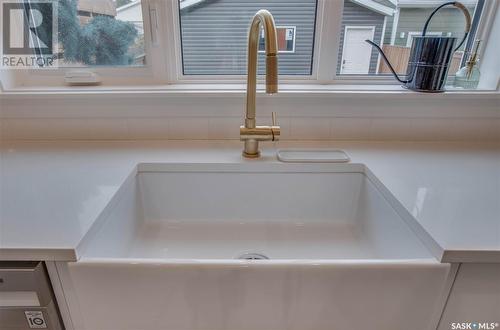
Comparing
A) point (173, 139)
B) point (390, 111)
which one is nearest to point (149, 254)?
point (173, 139)

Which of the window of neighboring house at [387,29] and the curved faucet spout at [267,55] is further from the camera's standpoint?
the window of neighboring house at [387,29]

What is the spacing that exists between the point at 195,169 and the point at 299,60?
0.53 metres

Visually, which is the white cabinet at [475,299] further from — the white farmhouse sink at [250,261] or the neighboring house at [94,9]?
the neighboring house at [94,9]

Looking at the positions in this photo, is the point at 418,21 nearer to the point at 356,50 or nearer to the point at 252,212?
the point at 356,50

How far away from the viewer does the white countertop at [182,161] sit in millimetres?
521

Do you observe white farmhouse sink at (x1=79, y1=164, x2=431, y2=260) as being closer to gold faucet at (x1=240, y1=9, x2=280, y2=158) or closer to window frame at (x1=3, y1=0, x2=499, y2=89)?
gold faucet at (x1=240, y1=9, x2=280, y2=158)

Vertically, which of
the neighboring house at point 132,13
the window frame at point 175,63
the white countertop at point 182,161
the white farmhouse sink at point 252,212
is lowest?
the white farmhouse sink at point 252,212

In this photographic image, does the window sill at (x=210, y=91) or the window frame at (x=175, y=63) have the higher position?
the window frame at (x=175, y=63)

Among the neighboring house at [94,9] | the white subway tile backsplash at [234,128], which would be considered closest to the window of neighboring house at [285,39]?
the white subway tile backsplash at [234,128]

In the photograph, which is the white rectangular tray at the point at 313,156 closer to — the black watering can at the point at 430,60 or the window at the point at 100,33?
the black watering can at the point at 430,60

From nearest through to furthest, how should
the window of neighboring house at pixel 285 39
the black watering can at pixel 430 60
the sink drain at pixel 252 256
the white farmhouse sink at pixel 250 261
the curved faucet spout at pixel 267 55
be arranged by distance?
the white farmhouse sink at pixel 250 261 → the curved faucet spout at pixel 267 55 → the sink drain at pixel 252 256 → the black watering can at pixel 430 60 → the window of neighboring house at pixel 285 39

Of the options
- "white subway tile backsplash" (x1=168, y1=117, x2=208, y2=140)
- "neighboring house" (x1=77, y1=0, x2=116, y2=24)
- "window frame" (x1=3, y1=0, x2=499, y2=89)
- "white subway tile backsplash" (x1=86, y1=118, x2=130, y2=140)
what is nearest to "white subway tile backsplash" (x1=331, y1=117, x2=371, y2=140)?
"window frame" (x1=3, y1=0, x2=499, y2=89)

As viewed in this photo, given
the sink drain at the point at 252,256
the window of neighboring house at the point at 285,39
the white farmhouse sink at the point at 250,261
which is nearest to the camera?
the white farmhouse sink at the point at 250,261

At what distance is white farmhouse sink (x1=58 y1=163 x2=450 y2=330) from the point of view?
0.51 meters
